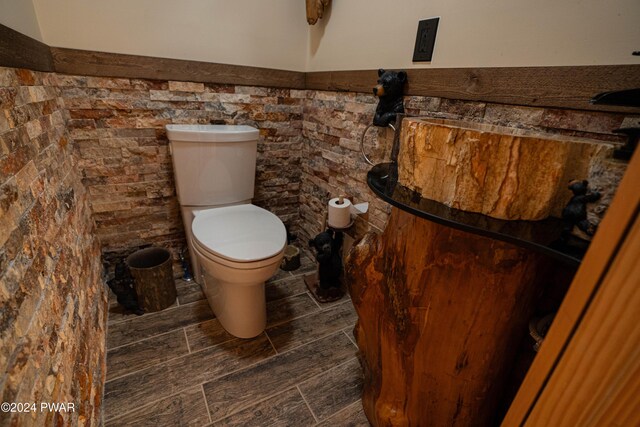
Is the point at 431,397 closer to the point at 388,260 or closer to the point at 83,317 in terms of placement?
the point at 388,260

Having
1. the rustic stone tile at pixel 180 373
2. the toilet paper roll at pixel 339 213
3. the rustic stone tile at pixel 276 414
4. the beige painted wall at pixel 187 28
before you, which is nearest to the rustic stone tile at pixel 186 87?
the beige painted wall at pixel 187 28

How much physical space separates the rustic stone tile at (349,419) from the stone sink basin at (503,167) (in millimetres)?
948

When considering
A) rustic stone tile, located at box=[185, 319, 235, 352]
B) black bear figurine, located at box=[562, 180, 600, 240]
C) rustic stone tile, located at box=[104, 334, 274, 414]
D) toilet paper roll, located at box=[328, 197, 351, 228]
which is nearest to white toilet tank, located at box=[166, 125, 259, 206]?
toilet paper roll, located at box=[328, 197, 351, 228]

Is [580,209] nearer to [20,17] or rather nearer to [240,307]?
[240,307]

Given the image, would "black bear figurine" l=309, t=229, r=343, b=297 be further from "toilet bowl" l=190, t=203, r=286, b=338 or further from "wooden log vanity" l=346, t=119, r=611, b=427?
"wooden log vanity" l=346, t=119, r=611, b=427

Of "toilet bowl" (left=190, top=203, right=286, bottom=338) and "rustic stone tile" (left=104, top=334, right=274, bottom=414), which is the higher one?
"toilet bowl" (left=190, top=203, right=286, bottom=338)

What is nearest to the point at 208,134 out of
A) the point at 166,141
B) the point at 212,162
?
the point at 212,162

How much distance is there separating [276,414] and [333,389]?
0.82 ft

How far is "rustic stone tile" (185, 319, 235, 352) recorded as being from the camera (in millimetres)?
1345

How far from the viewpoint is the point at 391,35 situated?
120 cm

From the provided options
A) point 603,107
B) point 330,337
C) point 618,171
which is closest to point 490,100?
point 603,107

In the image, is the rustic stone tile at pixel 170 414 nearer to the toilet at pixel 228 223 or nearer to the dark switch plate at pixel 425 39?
the toilet at pixel 228 223

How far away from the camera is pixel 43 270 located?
2.44 ft

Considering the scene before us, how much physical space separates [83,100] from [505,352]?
1965 millimetres
